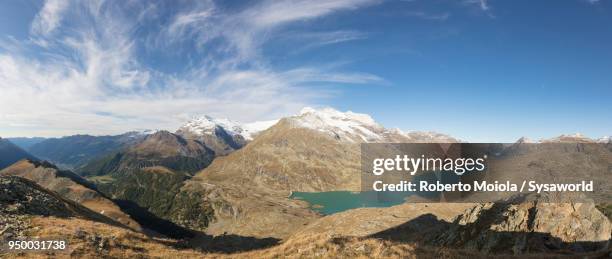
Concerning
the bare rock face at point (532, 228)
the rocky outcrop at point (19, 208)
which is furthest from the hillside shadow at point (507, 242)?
the rocky outcrop at point (19, 208)

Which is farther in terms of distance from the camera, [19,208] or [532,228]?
[19,208]

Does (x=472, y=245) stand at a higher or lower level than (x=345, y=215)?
higher

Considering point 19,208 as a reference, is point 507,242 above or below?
below

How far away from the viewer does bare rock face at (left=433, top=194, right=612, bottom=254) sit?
35906 millimetres

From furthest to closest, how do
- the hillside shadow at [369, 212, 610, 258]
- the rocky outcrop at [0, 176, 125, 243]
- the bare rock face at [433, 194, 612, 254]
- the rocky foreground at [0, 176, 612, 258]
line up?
the bare rock face at [433, 194, 612, 254], the hillside shadow at [369, 212, 610, 258], the rocky outcrop at [0, 176, 125, 243], the rocky foreground at [0, 176, 612, 258]

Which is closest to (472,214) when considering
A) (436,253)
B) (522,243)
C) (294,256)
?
(522,243)

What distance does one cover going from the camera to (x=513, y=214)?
45.0 m

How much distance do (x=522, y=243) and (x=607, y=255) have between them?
1871 cm

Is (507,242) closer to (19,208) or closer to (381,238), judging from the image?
(381,238)

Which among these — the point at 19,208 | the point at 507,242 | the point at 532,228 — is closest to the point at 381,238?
the point at 507,242

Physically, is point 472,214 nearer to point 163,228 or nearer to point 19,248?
point 19,248

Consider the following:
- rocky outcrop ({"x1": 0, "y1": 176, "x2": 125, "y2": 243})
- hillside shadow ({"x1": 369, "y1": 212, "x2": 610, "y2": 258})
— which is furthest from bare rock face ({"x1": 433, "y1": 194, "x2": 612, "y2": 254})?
rocky outcrop ({"x1": 0, "y1": 176, "x2": 125, "y2": 243})

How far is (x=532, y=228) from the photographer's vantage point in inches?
1614

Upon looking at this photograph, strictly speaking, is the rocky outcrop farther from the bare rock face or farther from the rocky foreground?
the bare rock face
